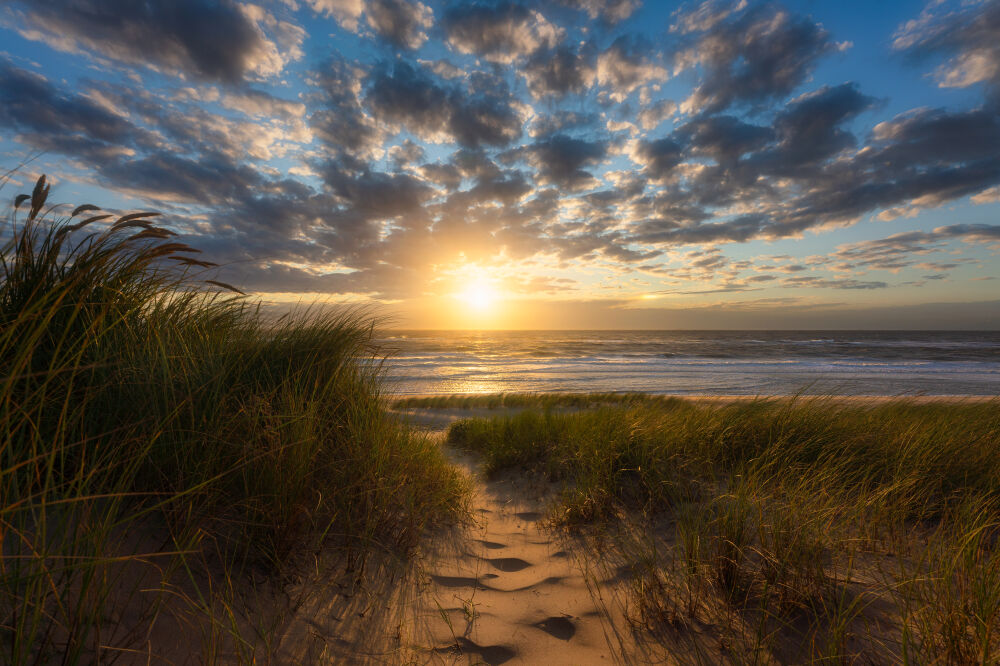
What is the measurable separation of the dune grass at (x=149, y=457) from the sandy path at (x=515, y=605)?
44 cm

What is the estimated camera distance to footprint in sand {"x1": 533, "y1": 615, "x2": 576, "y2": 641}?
7.39 feet

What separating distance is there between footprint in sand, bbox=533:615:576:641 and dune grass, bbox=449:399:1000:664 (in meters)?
0.36

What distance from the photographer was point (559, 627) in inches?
91.0

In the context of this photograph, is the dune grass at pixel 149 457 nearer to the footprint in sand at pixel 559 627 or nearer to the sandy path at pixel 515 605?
the sandy path at pixel 515 605

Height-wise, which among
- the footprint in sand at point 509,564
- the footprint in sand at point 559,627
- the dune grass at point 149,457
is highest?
the dune grass at point 149,457

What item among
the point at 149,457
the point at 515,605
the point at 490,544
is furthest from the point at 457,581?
the point at 149,457

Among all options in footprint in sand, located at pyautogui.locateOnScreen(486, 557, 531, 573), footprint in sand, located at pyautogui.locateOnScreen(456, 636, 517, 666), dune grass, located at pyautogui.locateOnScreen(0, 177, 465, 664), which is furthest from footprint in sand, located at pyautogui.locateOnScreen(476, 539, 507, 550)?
footprint in sand, located at pyautogui.locateOnScreen(456, 636, 517, 666)

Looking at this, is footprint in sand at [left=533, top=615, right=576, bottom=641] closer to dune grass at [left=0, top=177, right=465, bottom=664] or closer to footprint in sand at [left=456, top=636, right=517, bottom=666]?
footprint in sand at [left=456, top=636, right=517, bottom=666]

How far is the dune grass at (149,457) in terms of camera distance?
5.02ft

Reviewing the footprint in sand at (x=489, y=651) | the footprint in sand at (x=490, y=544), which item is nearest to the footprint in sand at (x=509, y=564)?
the footprint in sand at (x=490, y=544)

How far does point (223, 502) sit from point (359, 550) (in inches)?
32.9

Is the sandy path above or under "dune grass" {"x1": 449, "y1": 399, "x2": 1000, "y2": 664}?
under

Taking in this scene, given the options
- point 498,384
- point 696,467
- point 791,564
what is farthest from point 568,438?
point 498,384

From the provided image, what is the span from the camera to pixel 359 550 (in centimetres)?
263
